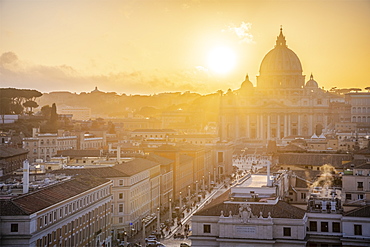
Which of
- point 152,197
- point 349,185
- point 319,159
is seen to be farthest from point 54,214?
point 319,159

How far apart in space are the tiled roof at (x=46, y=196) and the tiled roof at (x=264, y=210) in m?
4.11

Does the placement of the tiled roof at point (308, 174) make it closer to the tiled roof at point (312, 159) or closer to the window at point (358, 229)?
the tiled roof at point (312, 159)

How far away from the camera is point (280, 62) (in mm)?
101875

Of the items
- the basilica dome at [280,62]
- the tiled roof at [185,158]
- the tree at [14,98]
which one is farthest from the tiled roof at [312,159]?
the basilica dome at [280,62]

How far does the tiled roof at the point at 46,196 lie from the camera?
1777 centimetres

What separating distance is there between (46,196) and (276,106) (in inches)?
3034

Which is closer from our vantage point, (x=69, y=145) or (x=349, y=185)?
(x=349, y=185)

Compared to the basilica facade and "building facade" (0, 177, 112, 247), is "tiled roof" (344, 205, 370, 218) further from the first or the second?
the basilica facade

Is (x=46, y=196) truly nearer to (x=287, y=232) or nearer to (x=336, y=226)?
(x=287, y=232)

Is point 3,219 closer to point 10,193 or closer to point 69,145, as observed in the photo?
point 10,193

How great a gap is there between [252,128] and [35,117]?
3481cm

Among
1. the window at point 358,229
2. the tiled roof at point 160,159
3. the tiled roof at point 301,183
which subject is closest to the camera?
the window at point 358,229

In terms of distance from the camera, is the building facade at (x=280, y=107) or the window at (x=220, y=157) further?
the building facade at (x=280, y=107)

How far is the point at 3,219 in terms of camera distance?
684 inches
